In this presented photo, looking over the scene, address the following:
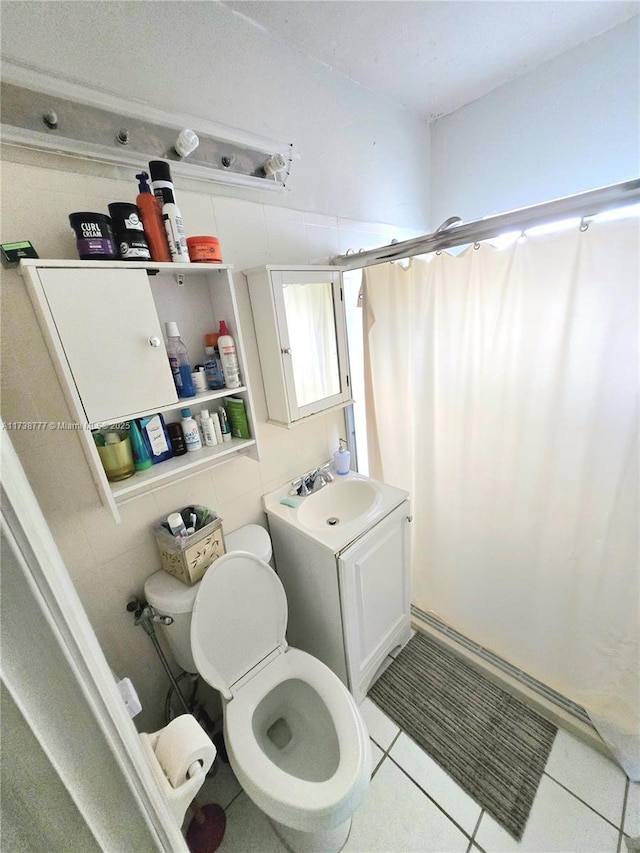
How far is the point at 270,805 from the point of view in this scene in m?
0.86

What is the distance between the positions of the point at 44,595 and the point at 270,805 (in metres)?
1.03

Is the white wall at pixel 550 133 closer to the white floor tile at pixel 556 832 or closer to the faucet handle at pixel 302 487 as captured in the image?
the faucet handle at pixel 302 487

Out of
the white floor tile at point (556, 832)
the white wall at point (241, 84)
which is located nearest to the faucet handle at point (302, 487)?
the white wall at point (241, 84)

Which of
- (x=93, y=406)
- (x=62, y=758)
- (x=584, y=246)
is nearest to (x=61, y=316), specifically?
(x=93, y=406)

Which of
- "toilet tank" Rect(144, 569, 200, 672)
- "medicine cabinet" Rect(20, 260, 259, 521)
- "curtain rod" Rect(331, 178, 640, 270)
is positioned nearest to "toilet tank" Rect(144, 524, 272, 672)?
"toilet tank" Rect(144, 569, 200, 672)

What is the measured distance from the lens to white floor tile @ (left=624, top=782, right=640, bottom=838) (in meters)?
1.02

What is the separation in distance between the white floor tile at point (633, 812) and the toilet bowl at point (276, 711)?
0.89 m

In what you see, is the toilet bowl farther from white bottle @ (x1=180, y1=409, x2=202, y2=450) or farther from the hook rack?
the hook rack

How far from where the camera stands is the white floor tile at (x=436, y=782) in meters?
1.08

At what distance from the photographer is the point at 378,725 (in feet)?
4.43

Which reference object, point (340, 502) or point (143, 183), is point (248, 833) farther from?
point (143, 183)

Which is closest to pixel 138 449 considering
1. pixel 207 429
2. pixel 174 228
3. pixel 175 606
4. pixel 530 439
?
pixel 207 429

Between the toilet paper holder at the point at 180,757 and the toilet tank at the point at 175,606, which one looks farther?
the toilet tank at the point at 175,606

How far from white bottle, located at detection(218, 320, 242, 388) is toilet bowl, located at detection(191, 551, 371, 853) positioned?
0.57 metres
